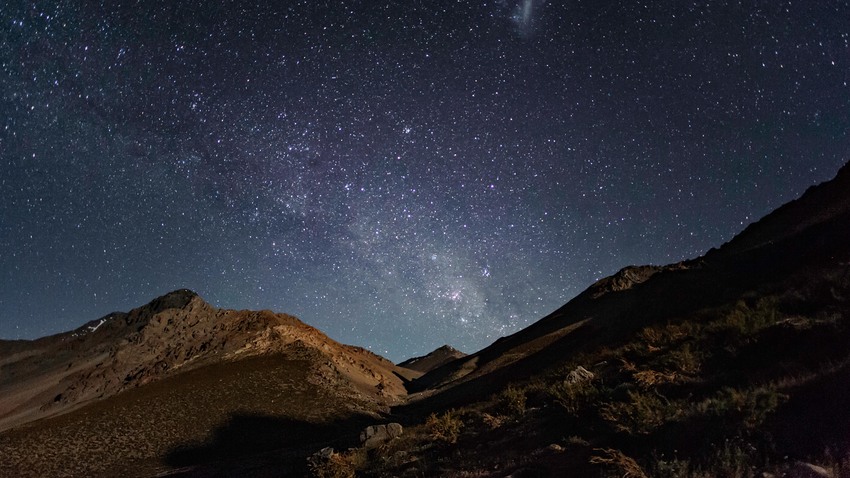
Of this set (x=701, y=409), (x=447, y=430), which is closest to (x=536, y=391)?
(x=447, y=430)

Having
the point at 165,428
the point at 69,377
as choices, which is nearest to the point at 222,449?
the point at 165,428

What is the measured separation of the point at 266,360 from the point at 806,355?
4463 cm

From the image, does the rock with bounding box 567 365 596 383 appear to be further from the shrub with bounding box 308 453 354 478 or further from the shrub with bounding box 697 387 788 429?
the shrub with bounding box 308 453 354 478

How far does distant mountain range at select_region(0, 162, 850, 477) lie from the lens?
268 inches

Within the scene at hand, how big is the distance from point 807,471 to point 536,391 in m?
10.3

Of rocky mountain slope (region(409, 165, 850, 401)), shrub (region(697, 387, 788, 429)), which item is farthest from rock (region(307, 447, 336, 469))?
rocky mountain slope (region(409, 165, 850, 401))

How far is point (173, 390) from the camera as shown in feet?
Answer: 123

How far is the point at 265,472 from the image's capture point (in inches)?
707

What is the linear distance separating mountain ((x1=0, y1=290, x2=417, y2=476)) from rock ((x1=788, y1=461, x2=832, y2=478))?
25612 mm

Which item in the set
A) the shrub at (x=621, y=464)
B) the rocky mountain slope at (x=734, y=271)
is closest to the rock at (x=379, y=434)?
the shrub at (x=621, y=464)

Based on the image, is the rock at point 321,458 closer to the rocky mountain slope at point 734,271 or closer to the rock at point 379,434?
the rock at point 379,434

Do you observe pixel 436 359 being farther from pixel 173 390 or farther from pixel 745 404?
pixel 745 404

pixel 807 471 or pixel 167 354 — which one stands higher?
pixel 167 354

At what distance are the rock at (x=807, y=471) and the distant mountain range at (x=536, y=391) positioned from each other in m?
0.03
